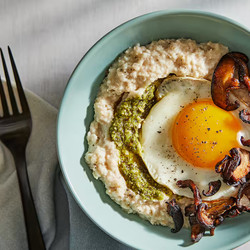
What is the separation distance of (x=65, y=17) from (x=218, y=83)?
89cm

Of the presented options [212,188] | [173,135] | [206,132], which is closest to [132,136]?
[173,135]

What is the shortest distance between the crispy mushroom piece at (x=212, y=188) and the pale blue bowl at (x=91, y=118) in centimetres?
17

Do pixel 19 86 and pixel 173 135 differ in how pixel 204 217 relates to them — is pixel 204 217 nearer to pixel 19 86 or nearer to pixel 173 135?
pixel 173 135

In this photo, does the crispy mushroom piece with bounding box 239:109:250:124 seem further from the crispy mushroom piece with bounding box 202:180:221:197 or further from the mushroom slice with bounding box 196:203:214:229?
the mushroom slice with bounding box 196:203:214:229

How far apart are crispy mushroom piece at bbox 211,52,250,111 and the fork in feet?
3.11

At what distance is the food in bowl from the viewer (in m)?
1.98

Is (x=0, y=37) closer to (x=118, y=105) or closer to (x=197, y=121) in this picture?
(x=118, y=105)

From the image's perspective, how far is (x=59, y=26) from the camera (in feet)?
7.49

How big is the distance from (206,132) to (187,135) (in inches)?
3.5

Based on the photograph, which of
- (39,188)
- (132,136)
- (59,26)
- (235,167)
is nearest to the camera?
(235,167)

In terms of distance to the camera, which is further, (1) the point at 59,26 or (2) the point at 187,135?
(1) the point at 59,26

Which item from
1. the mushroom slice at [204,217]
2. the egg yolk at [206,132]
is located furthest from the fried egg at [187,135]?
the mushroom slice at [204,217]

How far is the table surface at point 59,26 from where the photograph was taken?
225cm

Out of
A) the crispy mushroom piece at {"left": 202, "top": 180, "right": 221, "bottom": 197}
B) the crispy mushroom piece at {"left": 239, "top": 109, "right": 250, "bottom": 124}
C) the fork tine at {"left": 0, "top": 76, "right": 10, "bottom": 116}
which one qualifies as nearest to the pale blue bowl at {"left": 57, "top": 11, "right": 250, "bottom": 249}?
the crispy mushroom piece at {"left": 202, "top": 180, "right": 221, "bottom": 197}
